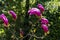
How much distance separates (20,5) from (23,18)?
0.67 feet

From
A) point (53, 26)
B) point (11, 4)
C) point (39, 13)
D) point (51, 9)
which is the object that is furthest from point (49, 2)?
point (39, 13)

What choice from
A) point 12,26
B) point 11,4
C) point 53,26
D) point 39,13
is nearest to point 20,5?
point 11,4

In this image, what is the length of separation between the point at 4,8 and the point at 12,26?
39 cm

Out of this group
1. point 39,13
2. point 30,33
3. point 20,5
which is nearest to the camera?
point 39,13

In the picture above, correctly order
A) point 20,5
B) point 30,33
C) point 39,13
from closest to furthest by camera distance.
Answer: point 39,13 → point 30,33 → point 20,5

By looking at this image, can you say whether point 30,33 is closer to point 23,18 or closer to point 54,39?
point 23,18

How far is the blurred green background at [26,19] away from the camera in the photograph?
322 cm

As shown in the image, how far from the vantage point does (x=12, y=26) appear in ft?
10.5

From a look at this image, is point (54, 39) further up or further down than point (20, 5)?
further down

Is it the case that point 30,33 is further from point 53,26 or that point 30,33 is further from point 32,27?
point 53,26

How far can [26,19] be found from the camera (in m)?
3.32

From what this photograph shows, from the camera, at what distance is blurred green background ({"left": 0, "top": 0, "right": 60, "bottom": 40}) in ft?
10.6

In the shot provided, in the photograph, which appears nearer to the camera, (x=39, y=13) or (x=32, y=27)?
(x=39, y=13)

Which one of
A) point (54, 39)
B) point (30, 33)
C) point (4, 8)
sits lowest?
point (54, 39)
